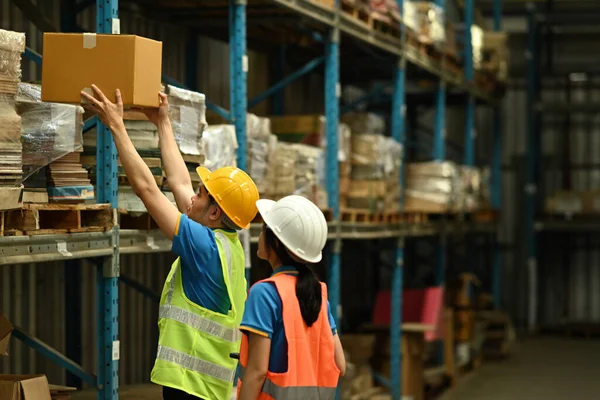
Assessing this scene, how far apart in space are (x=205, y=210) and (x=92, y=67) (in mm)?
909

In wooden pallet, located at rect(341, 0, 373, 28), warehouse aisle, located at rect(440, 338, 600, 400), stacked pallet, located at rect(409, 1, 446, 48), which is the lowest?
warehouse aisle, located at rect(440, 338, 600, 400)

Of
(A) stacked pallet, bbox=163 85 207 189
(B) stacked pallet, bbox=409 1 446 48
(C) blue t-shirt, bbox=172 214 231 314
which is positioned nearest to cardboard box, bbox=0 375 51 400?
(C) blue t-shirt, bbox=172 214 231 314

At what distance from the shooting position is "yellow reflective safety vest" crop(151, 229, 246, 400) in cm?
500

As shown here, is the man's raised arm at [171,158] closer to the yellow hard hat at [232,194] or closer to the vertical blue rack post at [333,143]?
the yellow hard hat at [232,194]

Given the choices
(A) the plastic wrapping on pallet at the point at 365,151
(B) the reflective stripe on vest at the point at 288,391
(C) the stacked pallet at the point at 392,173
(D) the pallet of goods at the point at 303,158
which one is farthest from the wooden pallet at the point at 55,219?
(C) the stacked pallet at the point at 392,173

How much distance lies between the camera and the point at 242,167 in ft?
24.3

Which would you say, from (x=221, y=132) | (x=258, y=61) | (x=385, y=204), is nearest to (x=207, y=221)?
(x=221, y=132)

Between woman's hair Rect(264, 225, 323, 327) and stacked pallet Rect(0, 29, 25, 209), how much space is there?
47.4 inches

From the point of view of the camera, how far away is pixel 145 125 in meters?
6.23

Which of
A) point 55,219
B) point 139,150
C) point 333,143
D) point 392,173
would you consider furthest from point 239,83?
point 392,173

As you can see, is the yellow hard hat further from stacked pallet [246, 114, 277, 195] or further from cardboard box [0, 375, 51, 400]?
stacked pallet [246, 114, 277, 195]

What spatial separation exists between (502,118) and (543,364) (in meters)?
6.45

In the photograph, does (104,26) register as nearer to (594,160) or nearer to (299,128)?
(299,128)

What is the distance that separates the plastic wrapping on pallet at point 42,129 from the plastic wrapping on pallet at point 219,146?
1.44 metres
